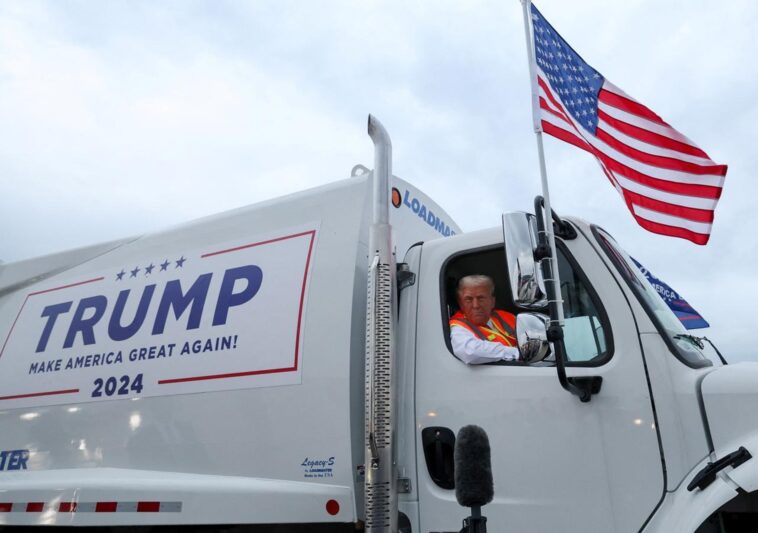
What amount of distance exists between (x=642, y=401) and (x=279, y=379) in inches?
68.7

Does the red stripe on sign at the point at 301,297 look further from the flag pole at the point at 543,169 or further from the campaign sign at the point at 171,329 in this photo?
the flag pole at the point at 543,169

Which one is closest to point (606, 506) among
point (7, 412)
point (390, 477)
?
point (390, 477)

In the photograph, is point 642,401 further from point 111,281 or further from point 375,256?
point 111,281

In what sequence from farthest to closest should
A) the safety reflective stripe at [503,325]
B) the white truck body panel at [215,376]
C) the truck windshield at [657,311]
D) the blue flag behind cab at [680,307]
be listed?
the blue flag behind cab at [680,307], the safety reflective stripe at [503,325], the white truck body panel at [215,376], the truck windshield at [657,311]

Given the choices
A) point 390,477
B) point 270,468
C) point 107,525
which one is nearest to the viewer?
point 390,477

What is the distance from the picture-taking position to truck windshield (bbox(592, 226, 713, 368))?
2.71 m

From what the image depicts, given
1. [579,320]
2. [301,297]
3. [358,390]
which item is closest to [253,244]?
[301,297]

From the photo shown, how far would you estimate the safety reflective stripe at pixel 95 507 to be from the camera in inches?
128

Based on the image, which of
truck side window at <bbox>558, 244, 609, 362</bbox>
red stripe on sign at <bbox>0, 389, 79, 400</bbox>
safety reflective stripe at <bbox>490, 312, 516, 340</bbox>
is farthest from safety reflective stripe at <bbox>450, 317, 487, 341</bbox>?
red stripe on sign at <bbox>0, 389, 79, 400</bbox>

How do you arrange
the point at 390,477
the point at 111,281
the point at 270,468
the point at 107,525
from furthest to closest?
the point at 111,281, the point at 107,525, the point at 270,468, the point at 390,477

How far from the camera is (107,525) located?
3430 mm

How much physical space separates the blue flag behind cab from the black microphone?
5.03 metres

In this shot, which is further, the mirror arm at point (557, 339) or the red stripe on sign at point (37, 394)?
the red stripe on sign at point (37, 394)

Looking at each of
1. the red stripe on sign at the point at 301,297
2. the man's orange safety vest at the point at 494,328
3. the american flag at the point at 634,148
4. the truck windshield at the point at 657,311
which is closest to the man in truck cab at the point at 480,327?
the man's orange safety vest at the point at 494,328
